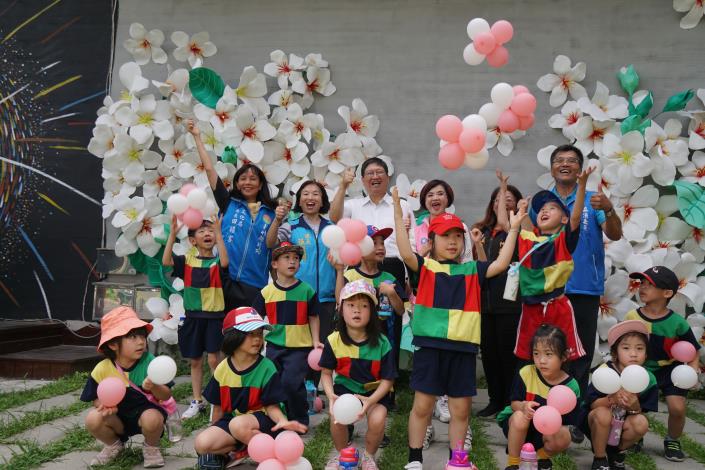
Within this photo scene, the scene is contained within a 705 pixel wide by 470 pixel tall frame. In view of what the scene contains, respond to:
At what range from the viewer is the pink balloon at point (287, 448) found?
247 cm

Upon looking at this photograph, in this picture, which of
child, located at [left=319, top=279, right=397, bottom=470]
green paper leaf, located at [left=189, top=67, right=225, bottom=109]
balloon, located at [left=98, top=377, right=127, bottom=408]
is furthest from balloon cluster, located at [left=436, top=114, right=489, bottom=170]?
green paper leaf, located at [left=189, top=67, right=225, bottom=109]

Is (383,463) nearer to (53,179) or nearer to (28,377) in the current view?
(28,377)

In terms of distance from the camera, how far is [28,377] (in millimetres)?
4918

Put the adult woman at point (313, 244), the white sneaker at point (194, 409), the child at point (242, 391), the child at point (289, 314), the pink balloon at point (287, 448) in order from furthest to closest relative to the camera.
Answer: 1. the adult woman at point (313, 244)
2. the white sneaker at point (194, 409)
3. the child at point (289, 314)
4. the child at point (242, 391)
5. the pink balloon at point (287, 448)

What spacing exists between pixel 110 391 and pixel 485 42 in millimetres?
2304

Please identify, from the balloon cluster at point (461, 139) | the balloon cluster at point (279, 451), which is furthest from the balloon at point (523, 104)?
the balloon cluster at point (279, 451)

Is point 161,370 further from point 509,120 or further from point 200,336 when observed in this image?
point 509,120

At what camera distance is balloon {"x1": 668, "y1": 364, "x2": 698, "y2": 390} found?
326cm

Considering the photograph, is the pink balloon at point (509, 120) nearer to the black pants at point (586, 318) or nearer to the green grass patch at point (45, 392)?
the black pants at point (586, 318)

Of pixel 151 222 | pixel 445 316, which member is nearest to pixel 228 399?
pixel 445 316

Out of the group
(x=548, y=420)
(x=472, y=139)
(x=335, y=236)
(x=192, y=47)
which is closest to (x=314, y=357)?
(x=335, y=236)

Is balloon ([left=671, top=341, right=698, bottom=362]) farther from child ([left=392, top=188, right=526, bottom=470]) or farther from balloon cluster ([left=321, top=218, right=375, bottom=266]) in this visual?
balloon cluster ([left=321, top=218, right=375, bottom=266])

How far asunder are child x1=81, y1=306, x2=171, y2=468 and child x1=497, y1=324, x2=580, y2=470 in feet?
4.88

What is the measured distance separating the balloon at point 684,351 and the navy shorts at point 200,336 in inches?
95.3
